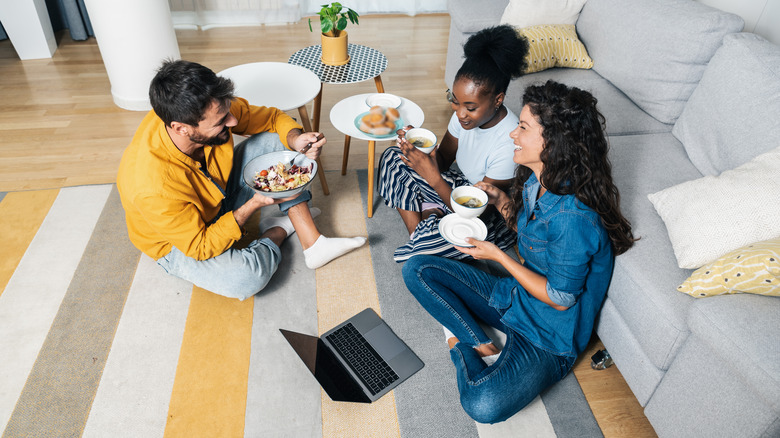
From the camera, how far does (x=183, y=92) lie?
1.43m

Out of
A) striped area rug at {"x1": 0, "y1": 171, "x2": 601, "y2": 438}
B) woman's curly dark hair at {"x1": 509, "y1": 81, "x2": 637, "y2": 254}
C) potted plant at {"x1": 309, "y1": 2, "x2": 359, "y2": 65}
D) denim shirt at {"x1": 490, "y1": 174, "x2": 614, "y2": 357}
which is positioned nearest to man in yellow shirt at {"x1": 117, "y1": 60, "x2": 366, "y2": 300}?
striped area rug at {"x1": 0, "y1": 171, "x2": 601, "y2": 438}

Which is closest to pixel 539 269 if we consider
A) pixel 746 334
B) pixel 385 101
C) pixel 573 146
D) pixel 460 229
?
pixel 460 229

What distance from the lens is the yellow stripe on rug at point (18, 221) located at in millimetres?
1950

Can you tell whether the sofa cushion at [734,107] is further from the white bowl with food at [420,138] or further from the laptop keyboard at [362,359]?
the laptop keyboard at [362,359]

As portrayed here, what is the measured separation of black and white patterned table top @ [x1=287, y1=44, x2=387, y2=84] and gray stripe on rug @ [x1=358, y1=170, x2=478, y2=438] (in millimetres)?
691

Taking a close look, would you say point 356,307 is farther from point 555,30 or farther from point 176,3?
point 176,3

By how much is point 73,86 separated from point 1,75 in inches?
21.5

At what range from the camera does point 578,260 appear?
1.27 meters

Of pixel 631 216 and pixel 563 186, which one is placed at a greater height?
pixel 563 186

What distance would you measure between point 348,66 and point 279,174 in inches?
32.5

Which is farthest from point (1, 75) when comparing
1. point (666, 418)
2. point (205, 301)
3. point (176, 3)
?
point (666, 418)

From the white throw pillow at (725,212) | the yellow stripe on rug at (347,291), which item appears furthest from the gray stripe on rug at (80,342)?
the white throw pillow at (725,212)

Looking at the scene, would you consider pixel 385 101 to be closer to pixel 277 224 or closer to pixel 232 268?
pixel 277 224

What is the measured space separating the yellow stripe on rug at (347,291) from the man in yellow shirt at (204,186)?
0.09m
